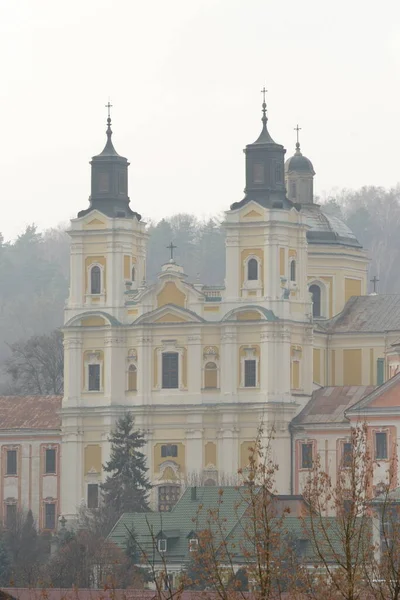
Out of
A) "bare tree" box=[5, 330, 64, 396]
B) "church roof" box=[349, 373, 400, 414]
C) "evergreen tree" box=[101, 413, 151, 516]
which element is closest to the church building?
"evergreen tree" box=[101, 413, 151, 516]

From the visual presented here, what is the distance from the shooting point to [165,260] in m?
150

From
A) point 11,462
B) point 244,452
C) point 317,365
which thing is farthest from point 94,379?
point 317,365

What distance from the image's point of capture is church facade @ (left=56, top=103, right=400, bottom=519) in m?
87.9

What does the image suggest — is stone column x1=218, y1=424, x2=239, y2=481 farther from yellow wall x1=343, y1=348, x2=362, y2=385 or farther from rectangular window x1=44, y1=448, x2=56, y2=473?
rectangular window x1=44, y1=448, x2=56, y2=473

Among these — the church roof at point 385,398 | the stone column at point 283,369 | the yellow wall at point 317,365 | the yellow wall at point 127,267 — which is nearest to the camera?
the church roof at point 385,398

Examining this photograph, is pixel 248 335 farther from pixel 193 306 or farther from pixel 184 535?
pixel 184 535

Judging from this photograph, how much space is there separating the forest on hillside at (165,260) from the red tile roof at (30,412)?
5025 cm

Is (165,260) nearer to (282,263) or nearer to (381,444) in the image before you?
(282,263)

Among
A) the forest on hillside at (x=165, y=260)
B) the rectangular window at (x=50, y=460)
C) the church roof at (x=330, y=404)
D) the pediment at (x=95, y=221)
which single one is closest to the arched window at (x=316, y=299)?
the church roof at (x=330, y=404)

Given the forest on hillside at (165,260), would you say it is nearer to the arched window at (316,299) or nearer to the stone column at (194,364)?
the arched window at (316,299)

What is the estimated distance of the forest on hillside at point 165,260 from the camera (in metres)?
150

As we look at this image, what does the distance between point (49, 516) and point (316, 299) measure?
1385cm

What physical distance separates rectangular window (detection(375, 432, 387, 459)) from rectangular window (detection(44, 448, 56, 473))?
14.8 m

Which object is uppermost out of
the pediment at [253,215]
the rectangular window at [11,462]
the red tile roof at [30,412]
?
the pediment at [253,215]
